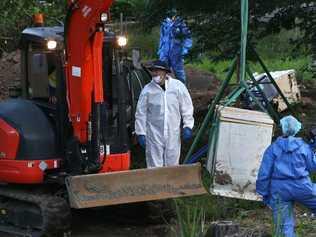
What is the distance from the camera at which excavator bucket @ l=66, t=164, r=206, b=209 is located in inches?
279

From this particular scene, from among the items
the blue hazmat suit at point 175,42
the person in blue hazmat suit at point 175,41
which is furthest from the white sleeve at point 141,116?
the blue hazmat suit at point 175,42

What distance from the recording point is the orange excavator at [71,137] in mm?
7160

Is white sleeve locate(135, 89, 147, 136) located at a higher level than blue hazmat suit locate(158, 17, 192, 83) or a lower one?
lower

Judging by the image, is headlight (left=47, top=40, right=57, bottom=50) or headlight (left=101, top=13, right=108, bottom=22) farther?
headlight (left=47, top=40, right=57, bottom=50)

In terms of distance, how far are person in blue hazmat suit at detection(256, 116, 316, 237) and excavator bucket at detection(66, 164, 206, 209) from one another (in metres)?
0.89

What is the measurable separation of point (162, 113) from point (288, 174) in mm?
2414

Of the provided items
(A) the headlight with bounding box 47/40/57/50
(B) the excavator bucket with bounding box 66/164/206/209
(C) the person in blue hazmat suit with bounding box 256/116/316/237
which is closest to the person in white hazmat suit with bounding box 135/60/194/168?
(B) the excavator bucket with bounding box 66/164/206/209

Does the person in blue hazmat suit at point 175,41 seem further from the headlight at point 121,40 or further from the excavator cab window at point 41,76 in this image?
the excavator cab window at point 41,76

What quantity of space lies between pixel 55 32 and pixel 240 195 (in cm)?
277

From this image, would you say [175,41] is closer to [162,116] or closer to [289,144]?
[162,116]

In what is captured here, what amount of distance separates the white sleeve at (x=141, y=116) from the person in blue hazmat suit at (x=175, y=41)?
90.6 inches

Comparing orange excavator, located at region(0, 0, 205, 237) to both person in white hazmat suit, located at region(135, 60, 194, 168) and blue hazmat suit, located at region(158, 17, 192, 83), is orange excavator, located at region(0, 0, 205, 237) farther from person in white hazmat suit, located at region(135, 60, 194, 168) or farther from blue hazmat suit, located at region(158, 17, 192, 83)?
blue hazmat suit, located at region(158, 17, 192, 83)

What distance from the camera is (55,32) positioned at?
776 cm

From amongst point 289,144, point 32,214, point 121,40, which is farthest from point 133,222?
point 289,144
